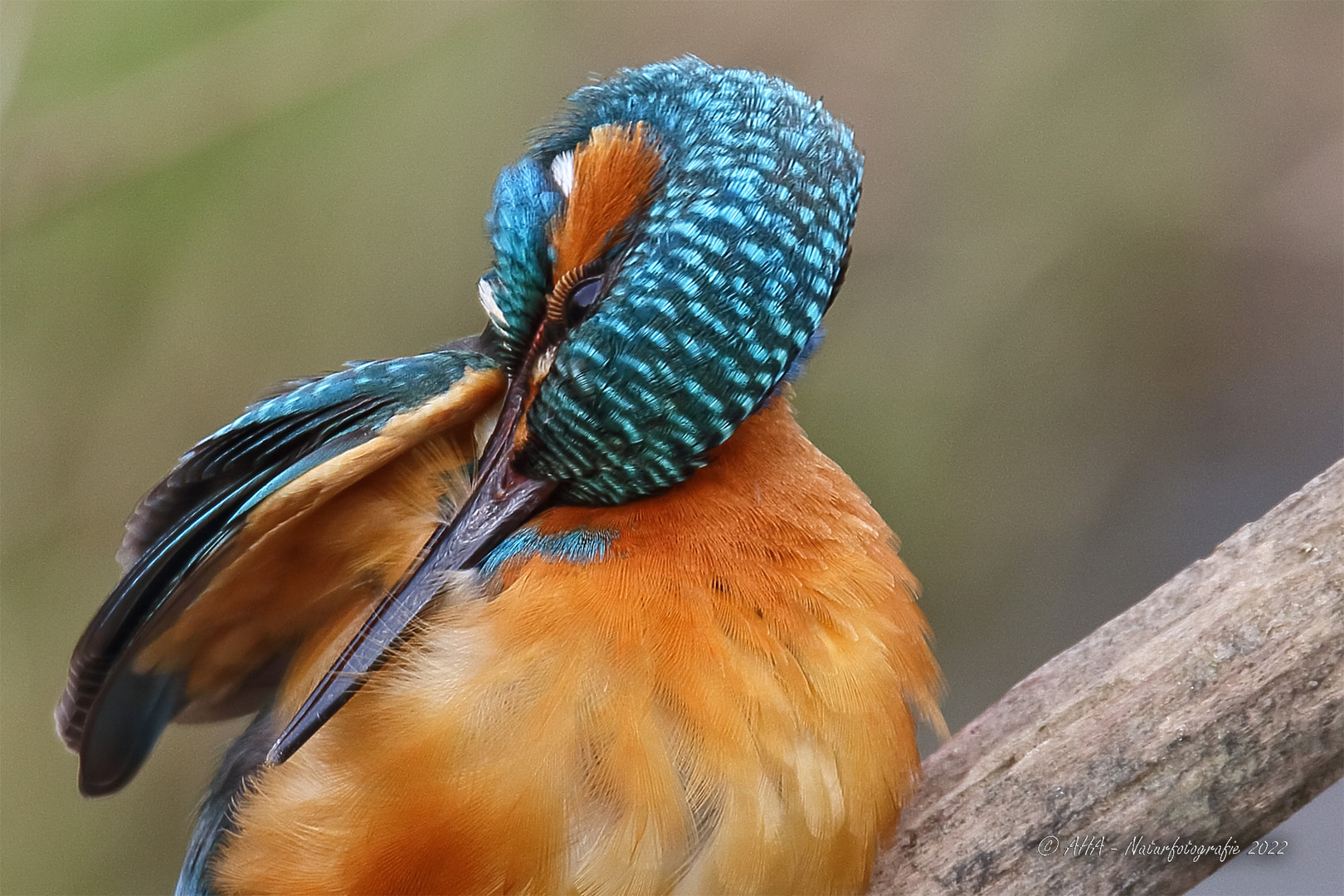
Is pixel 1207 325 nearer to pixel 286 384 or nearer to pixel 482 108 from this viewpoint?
pixel 482 108

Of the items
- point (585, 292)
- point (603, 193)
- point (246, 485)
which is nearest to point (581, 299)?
point (585, 292)

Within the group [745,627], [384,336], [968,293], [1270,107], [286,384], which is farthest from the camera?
[384,336]

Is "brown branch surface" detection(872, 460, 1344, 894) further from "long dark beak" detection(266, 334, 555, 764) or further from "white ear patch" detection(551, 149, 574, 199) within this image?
"white ear patch" detection(551, 149, 574, 199)

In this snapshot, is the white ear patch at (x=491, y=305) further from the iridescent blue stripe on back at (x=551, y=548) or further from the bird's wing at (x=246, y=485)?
the iridescent blue stripe on back at (x=551, y=548)

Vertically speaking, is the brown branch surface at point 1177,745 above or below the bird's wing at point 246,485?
below

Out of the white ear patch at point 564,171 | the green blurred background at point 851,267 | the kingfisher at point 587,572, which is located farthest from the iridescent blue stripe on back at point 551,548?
the green blurred background at point 851,267

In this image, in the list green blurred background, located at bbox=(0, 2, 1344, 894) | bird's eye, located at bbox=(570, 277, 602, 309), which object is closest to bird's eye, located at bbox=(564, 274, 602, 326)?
bird's eye, located at bbox=(570, 277, 602, 309)

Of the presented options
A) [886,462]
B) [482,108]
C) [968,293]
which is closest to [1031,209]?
[968,293]
